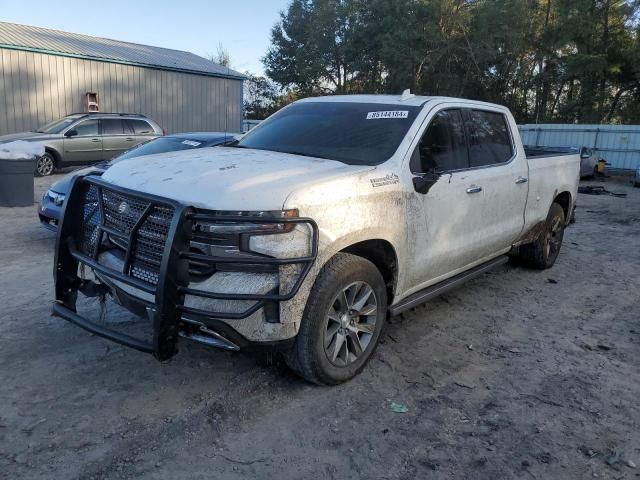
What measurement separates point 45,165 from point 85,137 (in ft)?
4.28

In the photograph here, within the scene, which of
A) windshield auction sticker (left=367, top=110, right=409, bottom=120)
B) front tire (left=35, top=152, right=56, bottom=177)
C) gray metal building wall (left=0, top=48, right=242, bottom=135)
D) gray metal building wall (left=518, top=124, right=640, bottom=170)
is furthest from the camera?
gray metal building wall (left=518, top=124, right=640, bottom=170)

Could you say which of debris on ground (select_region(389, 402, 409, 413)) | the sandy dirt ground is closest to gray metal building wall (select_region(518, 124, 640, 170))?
the sandy dirt ground

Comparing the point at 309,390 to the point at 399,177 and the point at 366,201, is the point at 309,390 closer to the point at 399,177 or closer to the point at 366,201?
the point at 366,201

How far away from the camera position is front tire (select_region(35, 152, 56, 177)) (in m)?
13.8

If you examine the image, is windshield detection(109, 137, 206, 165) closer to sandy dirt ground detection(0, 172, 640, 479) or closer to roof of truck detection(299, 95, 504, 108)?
sandy dirt ground detection(0, 172, 640, 479)

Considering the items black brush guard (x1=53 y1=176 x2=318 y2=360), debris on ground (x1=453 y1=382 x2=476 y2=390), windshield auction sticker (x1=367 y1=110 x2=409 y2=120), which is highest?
windshield auction sticker (x1=367 y1=110 x2=409 y2=120)

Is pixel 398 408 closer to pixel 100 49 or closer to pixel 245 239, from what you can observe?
pixel 245 239

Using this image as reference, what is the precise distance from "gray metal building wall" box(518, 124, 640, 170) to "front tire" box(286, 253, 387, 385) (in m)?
22.9

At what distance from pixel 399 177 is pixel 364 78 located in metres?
35.5

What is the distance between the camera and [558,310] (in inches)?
208

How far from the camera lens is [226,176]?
325 centimetres

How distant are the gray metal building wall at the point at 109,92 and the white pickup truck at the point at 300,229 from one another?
44.1 feet

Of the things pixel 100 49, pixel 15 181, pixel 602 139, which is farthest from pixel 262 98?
pixel 15 181

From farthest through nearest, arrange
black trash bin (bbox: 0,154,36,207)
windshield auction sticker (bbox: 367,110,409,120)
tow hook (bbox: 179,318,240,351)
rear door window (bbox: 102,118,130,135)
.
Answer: rear door window (bbox: 102,118,130,135), black trash bin (bbox: 0,154,36,207), windshield auction sticker (bbox: 367,110,409,120), tow hook (bbox: 179,318,240,351)
